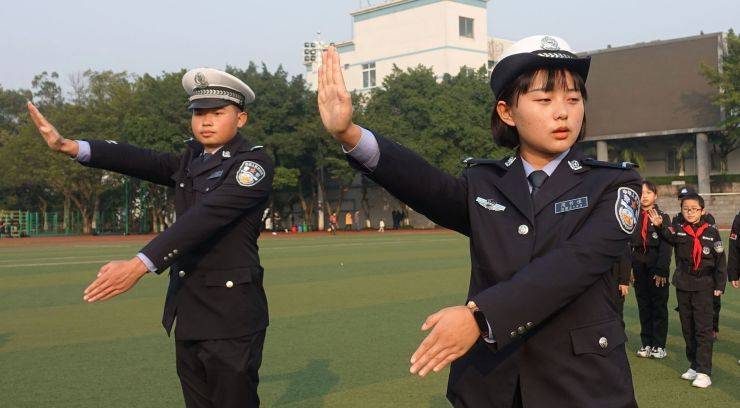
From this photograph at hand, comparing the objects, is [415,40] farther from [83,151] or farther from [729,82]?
[83,151]

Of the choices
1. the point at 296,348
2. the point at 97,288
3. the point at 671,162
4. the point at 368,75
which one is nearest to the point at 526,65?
the point at 97,288

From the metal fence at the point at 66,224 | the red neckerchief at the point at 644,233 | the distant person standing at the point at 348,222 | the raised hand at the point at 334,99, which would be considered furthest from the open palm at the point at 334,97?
the distant person standing at the point at 348,222

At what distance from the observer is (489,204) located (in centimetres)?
241

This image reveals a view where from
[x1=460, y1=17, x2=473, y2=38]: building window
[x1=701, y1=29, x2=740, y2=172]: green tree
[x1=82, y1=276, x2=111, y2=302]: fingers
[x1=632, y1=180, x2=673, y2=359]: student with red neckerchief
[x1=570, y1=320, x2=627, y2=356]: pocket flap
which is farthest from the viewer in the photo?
[x1=460, y1=17, x2=473, y2=38]: building window

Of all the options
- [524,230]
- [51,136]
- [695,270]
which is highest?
[51,136]

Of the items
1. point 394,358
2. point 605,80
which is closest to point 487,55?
point 605,80

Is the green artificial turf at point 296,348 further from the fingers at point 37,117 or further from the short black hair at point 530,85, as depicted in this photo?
the short black hair at point 530,85

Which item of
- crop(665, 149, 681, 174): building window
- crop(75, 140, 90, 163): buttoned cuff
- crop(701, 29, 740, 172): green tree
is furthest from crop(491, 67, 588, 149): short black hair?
crop(665, 149, 681, 174): building window

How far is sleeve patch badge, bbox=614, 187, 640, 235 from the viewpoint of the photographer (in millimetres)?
2316

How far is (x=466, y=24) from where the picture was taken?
54.6 metres

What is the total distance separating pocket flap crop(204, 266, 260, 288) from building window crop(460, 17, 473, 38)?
52.2 m

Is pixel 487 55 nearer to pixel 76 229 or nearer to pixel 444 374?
pixel 76 229

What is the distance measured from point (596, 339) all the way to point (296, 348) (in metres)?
5.79

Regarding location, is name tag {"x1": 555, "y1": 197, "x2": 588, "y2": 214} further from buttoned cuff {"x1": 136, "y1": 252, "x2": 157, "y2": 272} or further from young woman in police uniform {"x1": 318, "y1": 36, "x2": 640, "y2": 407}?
buttoned cuff {"x1": 136, "y1": 252, "x2": 157, "y2": 272}
